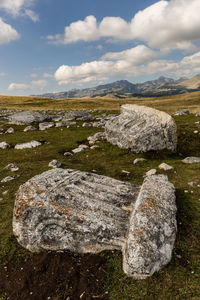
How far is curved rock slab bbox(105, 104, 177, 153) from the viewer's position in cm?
2336

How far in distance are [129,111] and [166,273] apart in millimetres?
22874

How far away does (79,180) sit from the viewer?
40.8 ft

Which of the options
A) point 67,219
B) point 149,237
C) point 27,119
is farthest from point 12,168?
point 27,119

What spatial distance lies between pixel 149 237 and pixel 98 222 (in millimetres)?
2803

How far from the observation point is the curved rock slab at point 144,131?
2336 cm

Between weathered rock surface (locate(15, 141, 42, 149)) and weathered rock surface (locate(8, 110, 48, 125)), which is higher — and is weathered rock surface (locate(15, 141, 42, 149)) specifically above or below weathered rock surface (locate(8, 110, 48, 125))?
below

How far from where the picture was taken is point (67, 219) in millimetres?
10000

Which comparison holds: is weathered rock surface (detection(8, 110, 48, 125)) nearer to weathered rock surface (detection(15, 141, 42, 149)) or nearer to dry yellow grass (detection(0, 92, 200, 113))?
weathered rock surface (detection(15, 141, 42, 149))

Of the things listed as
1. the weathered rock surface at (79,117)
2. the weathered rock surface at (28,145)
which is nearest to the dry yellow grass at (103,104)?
the weathered rock surface at (79,117)

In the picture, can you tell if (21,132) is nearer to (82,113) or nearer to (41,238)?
A: (82,113)

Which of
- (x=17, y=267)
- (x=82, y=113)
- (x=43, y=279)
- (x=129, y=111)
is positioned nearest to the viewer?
(x=43, y=279)

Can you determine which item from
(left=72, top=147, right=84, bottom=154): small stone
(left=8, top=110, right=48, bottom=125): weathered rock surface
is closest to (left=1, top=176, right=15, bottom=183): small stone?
(left=72, top=147, right=84, bottom=154): small stone

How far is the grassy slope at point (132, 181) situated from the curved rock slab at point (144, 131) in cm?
124

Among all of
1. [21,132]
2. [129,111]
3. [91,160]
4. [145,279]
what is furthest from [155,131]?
[21,132]
